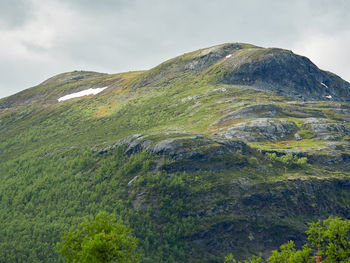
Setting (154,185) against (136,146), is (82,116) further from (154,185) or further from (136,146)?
(154,185)

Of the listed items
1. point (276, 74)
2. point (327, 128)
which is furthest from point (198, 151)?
point (276, 74)

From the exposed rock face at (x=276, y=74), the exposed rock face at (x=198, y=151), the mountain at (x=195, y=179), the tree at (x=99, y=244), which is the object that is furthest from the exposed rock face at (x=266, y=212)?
the exposed rock face at (x=276, y=74)

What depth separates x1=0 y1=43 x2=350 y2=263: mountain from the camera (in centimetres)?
7606

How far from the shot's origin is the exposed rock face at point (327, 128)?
356ft

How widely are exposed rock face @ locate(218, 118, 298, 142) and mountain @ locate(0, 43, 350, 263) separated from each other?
0.39 meters

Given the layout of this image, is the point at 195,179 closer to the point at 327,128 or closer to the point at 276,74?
the point at 327,128

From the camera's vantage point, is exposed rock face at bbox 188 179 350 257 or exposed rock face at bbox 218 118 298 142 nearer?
exposed rock face at bbox 188 179 350 257

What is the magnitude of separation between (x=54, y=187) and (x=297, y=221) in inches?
3052

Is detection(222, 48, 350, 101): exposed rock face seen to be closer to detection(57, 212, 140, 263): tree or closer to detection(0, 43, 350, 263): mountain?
detection(0, 43, 350, 263): mountain

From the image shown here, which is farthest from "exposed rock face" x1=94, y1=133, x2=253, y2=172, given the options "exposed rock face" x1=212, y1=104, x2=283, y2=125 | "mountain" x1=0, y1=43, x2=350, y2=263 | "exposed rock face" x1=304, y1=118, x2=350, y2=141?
"exposed rock face" x1=304, y1=118, x2=350, y2=141

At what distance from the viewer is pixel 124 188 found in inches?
3578

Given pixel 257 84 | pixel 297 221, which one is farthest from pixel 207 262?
pixel 257 84

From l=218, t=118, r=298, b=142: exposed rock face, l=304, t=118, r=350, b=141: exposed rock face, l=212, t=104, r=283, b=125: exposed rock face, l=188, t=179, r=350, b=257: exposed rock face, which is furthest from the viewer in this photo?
l=212, t=104, r=283, b=125: exposed rock face

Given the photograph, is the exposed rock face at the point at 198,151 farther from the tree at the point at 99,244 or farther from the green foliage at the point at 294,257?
the tree at the point at 99,244
